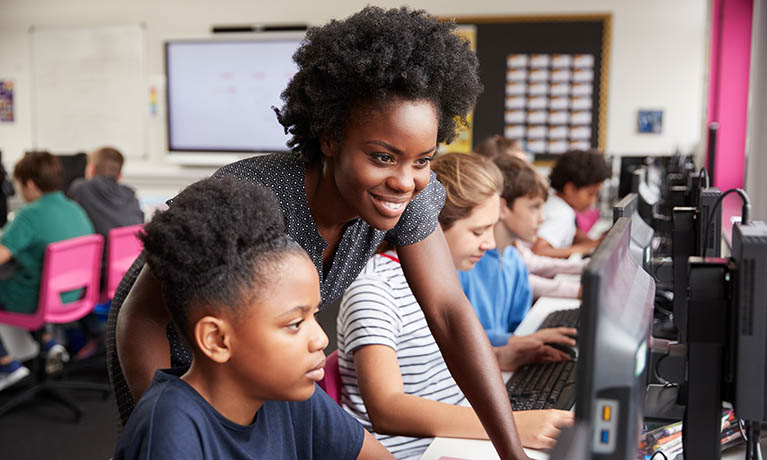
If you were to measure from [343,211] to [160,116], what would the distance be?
5.89 metres

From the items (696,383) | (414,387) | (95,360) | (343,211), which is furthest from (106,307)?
(696,383)

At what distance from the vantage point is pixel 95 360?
3938 mm

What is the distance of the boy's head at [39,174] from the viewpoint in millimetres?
3580

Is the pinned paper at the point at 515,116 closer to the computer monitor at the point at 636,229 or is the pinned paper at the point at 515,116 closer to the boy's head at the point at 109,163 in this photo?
the boy's head at the point at 109,163

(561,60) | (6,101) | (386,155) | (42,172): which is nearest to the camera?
(386,155)

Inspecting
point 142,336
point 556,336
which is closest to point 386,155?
point 142,336

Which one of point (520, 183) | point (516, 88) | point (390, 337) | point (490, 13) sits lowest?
point (390, 337)

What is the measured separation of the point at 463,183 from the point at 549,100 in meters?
4.43

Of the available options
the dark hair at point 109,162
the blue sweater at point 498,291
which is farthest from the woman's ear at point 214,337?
the dark hair at point 109,162

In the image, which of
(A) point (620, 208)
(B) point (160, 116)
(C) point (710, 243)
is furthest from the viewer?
(B) point (160, 116)

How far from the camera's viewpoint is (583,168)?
3801 mm

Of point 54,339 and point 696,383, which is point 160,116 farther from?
point 696,383

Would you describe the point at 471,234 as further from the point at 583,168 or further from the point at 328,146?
the point at 583,168

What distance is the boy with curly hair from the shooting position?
91 centimetres
